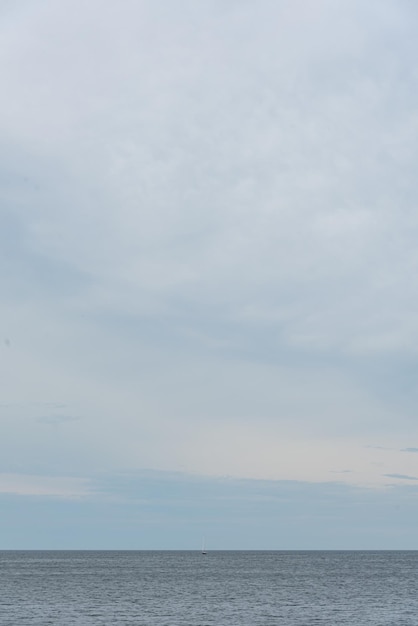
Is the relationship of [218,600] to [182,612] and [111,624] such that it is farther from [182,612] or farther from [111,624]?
[111,624]

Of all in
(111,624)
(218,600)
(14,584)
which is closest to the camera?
(111,624)

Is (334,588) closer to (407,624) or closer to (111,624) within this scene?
(407,624)

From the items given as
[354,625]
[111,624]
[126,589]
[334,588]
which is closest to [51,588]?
[126,589]

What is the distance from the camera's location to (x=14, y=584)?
13550 cm

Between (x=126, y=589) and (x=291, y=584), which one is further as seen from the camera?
(x=291, y=584)

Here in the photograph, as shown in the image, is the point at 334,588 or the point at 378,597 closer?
the point at 378,597

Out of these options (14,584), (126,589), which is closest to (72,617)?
(126,589)

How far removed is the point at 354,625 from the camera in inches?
3031

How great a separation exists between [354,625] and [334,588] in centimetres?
5397

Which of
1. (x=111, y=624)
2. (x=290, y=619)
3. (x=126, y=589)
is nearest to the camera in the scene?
(x=111, y=624)

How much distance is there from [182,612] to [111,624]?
1422 centimetres

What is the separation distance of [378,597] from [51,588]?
50.1 m

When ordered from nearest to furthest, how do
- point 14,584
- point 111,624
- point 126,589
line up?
point 111,624
point 126,589
point 14,584

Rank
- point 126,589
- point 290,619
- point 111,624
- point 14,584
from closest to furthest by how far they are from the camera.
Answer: point 111,624 → point 290,619 → point 126,589 → point 14,584
